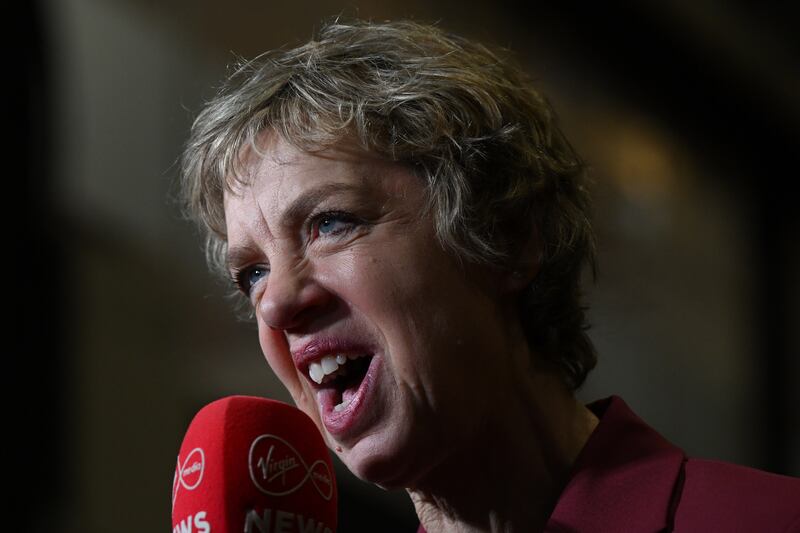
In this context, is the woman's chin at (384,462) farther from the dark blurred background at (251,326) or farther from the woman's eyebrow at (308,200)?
the dark blurred background at (251,326)

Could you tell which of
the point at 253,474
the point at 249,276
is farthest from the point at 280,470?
the point at 249,276

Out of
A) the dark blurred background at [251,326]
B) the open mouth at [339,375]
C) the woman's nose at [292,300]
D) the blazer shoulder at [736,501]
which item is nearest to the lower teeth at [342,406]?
the open mouth at [339,375]

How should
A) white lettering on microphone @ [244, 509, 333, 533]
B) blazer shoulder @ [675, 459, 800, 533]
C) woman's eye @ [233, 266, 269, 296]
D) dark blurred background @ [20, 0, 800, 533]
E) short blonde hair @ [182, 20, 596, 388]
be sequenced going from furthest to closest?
dark blurred background @ [20, 0, 800, 533] < woman's eye @ [233, 266, 269, 296] < short blonde hair @ [182, 20, 596, 388] < blazer shoulder @ [675, 459, 800, 533] < white lettering on microphone @ [244, 509, 333, 533]

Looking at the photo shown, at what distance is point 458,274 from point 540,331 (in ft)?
0.74

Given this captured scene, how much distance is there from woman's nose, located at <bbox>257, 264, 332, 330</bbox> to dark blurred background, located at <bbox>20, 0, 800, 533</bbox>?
107cm

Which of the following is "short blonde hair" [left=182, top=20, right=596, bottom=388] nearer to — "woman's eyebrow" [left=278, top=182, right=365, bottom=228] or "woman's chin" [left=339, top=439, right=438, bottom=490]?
"woman's eyebrow" [left=278, top=182, right=365, bottom=228]

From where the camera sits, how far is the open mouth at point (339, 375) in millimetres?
1399

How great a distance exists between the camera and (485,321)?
145cm

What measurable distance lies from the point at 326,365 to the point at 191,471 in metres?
0.26

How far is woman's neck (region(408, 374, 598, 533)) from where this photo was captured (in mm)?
1458

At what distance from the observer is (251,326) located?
9.83 ft

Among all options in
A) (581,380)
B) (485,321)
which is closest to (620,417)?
(581,380)

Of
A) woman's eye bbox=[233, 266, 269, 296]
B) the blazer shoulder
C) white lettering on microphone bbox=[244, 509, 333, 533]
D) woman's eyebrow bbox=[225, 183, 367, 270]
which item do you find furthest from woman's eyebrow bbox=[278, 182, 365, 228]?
the blazer shoulder

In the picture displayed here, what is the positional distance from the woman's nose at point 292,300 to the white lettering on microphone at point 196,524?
1.01 feet
